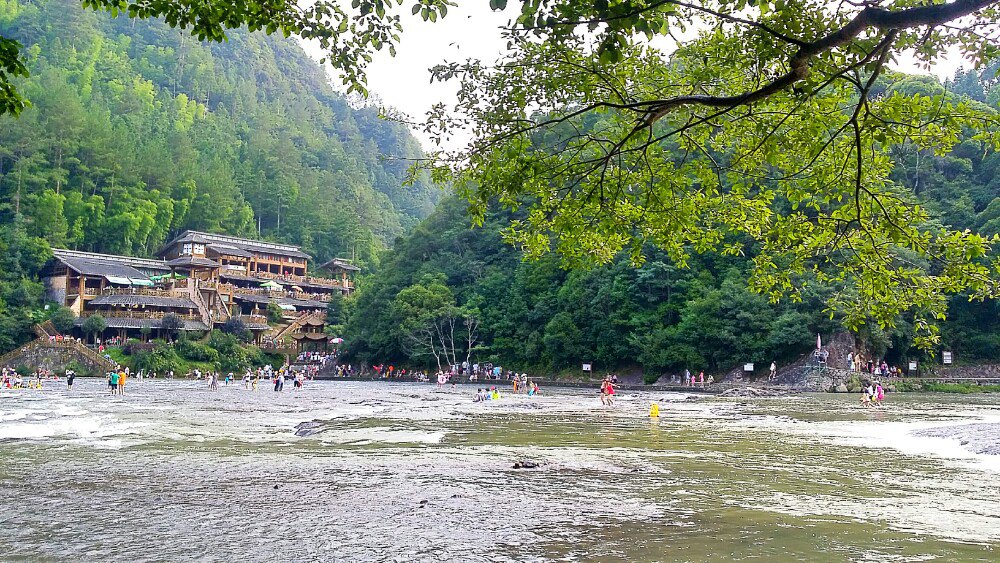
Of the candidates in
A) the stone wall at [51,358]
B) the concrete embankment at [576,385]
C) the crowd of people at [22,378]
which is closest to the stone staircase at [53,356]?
the stone wall at [51,358]

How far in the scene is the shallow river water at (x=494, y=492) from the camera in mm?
6070

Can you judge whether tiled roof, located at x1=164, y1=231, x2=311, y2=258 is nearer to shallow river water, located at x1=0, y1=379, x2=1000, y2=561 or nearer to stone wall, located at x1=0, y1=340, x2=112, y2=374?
stone wall, located at x1=0, y1=340, x2=112, y2=374

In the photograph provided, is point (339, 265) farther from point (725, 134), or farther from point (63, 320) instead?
point (725, 134)

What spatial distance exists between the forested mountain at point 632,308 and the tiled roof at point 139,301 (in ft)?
43.9

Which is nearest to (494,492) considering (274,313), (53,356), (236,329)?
(53,356)

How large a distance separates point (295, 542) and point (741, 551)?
12.2 ft

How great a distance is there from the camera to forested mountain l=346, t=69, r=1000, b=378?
40.1 meters

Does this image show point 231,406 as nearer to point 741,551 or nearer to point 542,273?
point 741,551

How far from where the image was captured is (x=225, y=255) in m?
65.7

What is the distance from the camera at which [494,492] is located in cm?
855

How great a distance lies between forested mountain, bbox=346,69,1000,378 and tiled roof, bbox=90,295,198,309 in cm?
1340

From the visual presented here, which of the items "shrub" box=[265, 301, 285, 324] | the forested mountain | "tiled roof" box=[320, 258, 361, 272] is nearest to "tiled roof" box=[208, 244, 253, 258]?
"shrub" box=[265, 301, 285, 324]

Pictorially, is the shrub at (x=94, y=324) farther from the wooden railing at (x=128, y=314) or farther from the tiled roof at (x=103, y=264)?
the tiled roof at (x=103, y=264)

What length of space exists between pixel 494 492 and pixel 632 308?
127 feet
